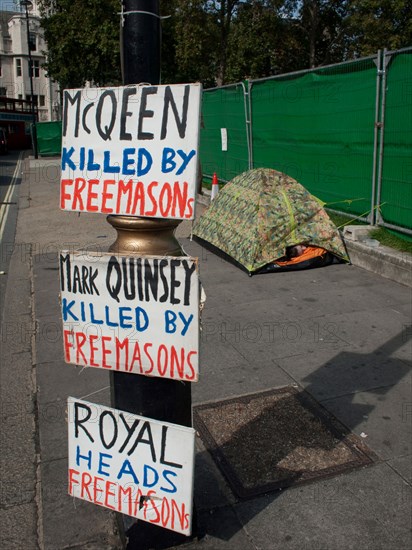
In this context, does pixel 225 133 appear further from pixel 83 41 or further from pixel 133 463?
pixel 83 41

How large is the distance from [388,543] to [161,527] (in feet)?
3.74

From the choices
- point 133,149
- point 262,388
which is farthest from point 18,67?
point 133,149

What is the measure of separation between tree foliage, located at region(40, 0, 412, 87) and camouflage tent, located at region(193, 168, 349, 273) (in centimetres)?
2375

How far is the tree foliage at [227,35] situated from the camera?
29.2m

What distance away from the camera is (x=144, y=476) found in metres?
2.69

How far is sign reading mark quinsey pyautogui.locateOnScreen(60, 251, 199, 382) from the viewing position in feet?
7.93

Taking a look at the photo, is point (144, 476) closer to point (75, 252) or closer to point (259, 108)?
point (75, 252)

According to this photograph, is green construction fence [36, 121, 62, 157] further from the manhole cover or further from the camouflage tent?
the manhole cover

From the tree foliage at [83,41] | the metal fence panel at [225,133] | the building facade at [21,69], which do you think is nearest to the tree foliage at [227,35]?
the tree foliage at [83,41]

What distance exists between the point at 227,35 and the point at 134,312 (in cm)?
3398

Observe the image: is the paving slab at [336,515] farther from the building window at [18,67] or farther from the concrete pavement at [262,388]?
the building window at [18,67]

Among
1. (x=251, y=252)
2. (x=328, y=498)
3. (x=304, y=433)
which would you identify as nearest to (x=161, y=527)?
(x=328, y=498)

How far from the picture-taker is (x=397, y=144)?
7.64 meters

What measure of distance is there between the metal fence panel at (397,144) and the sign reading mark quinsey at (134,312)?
5.92 metres
